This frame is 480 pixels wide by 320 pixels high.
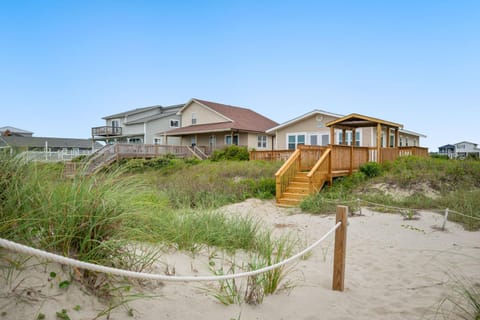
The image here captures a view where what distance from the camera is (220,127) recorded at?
29.5m

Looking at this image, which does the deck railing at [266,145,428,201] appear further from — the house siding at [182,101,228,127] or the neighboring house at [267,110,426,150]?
the house siding at [182,101,228,127]

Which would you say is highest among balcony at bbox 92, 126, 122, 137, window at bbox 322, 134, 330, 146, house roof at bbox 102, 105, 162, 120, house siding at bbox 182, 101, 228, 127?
house roof at bbox 102, 105, 162, 120

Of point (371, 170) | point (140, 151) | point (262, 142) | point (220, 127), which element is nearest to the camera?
point (371, 170)

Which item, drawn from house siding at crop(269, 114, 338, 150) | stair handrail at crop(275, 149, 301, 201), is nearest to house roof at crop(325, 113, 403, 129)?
stair handrail at crop(275, 149, 301, 201)

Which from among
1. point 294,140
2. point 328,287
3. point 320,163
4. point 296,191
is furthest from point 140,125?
point 328,287

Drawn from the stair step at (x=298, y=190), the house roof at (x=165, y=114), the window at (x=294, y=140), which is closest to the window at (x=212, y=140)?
the house roof at (x=165, y=114)

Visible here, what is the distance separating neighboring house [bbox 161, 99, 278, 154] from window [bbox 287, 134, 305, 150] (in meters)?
4.65

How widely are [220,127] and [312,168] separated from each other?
57.2 ft

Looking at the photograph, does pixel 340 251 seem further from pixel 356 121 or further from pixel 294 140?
pixel 294 140

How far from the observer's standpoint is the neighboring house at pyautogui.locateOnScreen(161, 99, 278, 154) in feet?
97.9

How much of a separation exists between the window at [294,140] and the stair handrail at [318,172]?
1115 cm

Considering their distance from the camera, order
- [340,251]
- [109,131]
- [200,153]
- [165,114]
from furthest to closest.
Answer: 1. [109,131]
2. [165,114]
3. [200,153]
4. [340,251]

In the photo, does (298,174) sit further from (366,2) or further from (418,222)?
(366,2)

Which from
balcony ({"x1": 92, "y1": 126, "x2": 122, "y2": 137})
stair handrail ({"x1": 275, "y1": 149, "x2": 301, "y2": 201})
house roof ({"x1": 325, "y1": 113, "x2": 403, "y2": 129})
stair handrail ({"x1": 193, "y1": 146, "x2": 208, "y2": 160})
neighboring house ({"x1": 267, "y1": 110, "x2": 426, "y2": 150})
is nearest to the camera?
stair handrail ({"x1": 275, "y1": 149, "x2": 301, "y2": 201})
